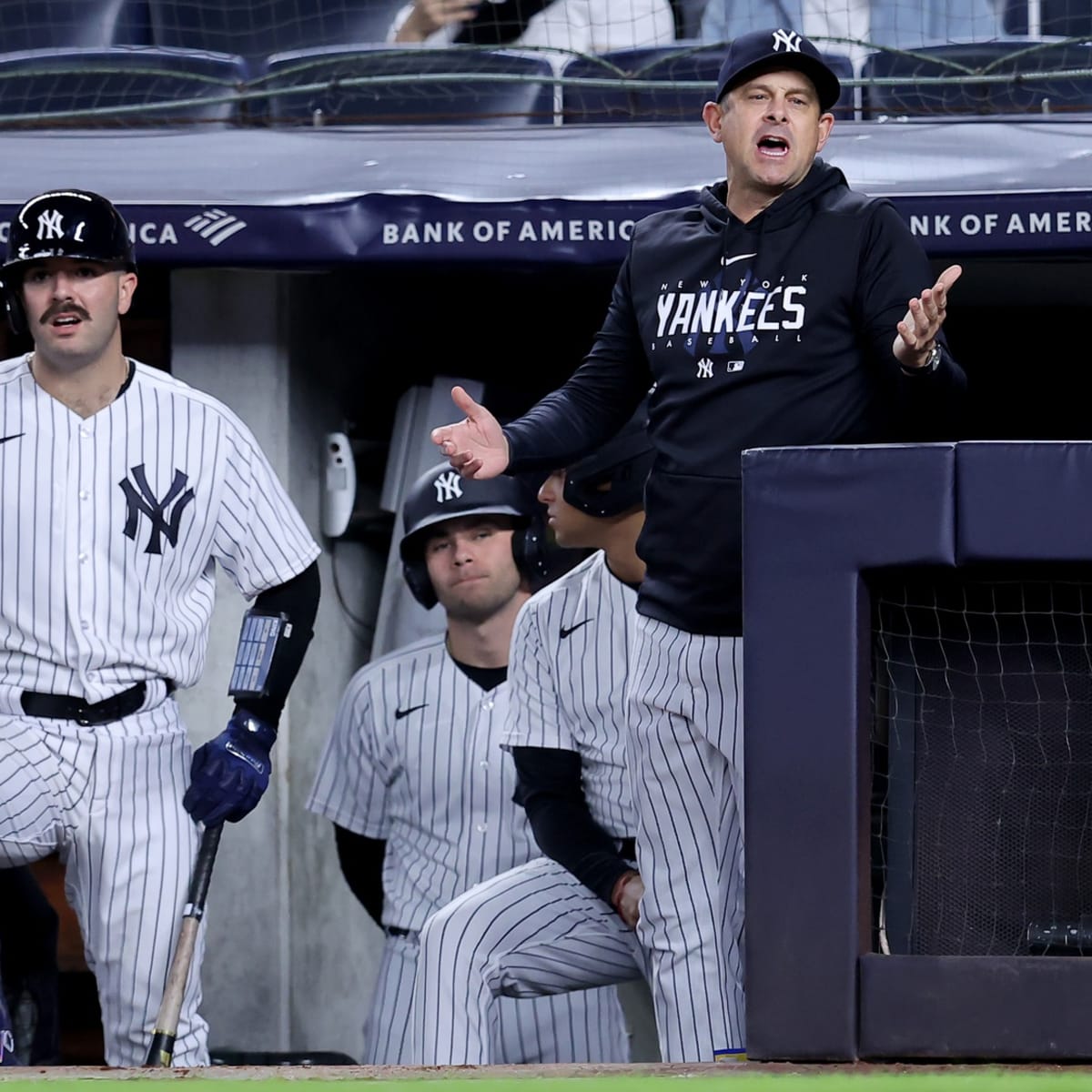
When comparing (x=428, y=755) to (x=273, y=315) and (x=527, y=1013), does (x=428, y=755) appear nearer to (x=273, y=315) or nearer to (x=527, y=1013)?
(x=527, y=1013)

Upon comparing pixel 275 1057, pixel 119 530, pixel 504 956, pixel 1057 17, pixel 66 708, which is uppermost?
pixel 1057 17

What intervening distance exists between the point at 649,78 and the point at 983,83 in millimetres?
792

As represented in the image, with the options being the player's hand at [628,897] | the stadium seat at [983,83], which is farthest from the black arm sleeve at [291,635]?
the stadium seat at [983,83]

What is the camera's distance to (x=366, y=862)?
433 cm

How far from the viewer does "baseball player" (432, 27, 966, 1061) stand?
2541 mm

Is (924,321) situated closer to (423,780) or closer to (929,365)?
(929,365)

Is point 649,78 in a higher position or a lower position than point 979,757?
higher

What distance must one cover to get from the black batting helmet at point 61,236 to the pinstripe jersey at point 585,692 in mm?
962

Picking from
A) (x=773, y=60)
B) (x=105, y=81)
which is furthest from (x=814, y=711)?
(x=105, y=81)

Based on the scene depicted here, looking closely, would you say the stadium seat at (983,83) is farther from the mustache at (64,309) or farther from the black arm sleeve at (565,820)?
the mustache at (64,309)

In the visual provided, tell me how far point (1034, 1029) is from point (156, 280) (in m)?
3.42

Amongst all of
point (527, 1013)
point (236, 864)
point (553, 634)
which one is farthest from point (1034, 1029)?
point (236, 864)

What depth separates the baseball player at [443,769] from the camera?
13.2 ft

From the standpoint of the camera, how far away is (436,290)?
17.3ft
